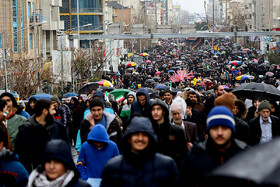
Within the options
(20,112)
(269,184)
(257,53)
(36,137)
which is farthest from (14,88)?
(257,53)

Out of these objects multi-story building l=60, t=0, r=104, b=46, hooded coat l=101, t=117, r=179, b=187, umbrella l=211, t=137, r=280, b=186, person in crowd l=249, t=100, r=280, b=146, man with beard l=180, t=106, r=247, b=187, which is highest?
multi-story building l=60, t=0, r=104, b=46

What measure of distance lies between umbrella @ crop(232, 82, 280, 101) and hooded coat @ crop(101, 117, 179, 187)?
27.9 ft

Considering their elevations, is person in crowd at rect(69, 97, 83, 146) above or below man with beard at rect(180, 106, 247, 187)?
below

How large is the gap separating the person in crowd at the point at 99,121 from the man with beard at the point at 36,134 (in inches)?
34.1

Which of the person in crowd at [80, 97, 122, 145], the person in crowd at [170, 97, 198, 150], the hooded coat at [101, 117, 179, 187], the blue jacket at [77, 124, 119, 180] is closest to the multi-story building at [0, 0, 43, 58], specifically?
the person in crowd at [80, 97, 122, 145]

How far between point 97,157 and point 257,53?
7589 centimetres

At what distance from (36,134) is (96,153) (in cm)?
82

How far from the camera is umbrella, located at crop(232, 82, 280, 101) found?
13.1m

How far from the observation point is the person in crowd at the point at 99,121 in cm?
824

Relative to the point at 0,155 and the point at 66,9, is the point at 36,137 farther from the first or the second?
the point at 66,9

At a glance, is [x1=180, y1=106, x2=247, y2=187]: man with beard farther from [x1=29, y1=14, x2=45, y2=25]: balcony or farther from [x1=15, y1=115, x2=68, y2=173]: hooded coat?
[x1=29, y1=14, x2=45, y2=25]: balcony

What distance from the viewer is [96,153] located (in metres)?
6.79

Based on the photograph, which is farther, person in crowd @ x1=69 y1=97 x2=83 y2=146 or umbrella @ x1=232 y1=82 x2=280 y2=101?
person in crowd @ x1=69 y1=97 x2=83 y2=146

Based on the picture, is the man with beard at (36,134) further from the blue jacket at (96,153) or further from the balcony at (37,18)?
the balcony at (37,18)
